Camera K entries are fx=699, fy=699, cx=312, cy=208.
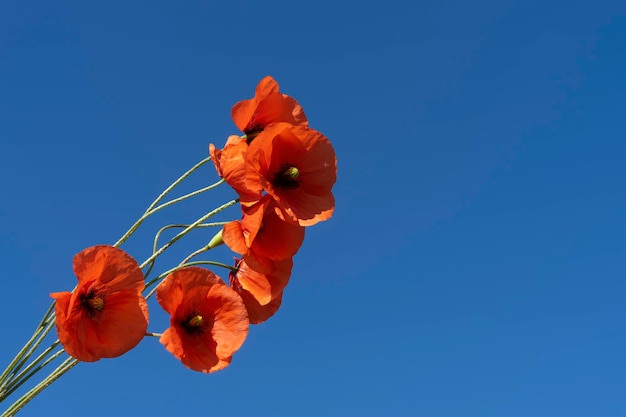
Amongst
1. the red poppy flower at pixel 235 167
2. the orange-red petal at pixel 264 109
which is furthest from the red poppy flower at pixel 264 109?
the red poppy flower at pixel 235 167

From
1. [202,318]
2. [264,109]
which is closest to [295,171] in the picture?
[264,109]

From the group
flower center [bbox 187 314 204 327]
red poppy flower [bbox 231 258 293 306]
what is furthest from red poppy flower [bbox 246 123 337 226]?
flower center [bbox 187 314 204 327]

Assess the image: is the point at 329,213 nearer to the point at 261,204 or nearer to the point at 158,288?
the point at 261,204

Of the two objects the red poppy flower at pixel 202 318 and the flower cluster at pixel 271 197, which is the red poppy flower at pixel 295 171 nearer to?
the flower cluster at pixel 271 197

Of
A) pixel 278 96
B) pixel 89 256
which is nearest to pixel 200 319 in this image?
pixel 89 256

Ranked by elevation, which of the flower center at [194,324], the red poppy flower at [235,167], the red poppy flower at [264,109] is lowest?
the flower center at [194,324]

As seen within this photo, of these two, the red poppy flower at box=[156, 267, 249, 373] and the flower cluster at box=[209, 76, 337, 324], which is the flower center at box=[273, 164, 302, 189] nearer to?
the flower cluster at box=[209, 76, 337, 324]
